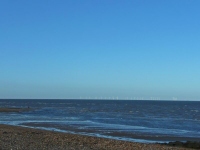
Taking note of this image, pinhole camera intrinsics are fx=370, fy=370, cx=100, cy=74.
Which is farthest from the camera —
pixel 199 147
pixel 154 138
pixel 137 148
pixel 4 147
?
pixel 154 138

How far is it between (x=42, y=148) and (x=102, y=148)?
2.88m

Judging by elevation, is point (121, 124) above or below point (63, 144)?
below

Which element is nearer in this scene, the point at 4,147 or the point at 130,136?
the point at 4,147

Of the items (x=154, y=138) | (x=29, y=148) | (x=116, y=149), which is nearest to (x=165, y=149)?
(x=116, y=149)

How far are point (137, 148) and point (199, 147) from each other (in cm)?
737

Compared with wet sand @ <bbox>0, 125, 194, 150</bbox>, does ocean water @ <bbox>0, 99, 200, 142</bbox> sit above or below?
below

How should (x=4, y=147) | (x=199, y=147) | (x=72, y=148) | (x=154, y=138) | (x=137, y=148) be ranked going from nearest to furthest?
(x=4, y=147) → (x=72, y=148) → (x=137, y=148) → (x=199, y=147) → (x=154, y=138)

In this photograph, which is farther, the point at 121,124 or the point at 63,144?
the point at 121,124

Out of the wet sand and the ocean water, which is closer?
the wet sand

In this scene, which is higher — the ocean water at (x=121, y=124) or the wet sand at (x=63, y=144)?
the wet sand at (x=63, y=144)

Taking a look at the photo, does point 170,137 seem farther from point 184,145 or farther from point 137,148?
point 137,148

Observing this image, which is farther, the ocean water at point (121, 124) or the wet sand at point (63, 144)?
the ocean water at point (121, 124)

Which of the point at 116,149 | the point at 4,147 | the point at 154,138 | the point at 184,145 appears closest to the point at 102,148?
the point at 116,149

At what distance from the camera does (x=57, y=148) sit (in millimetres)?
15812
